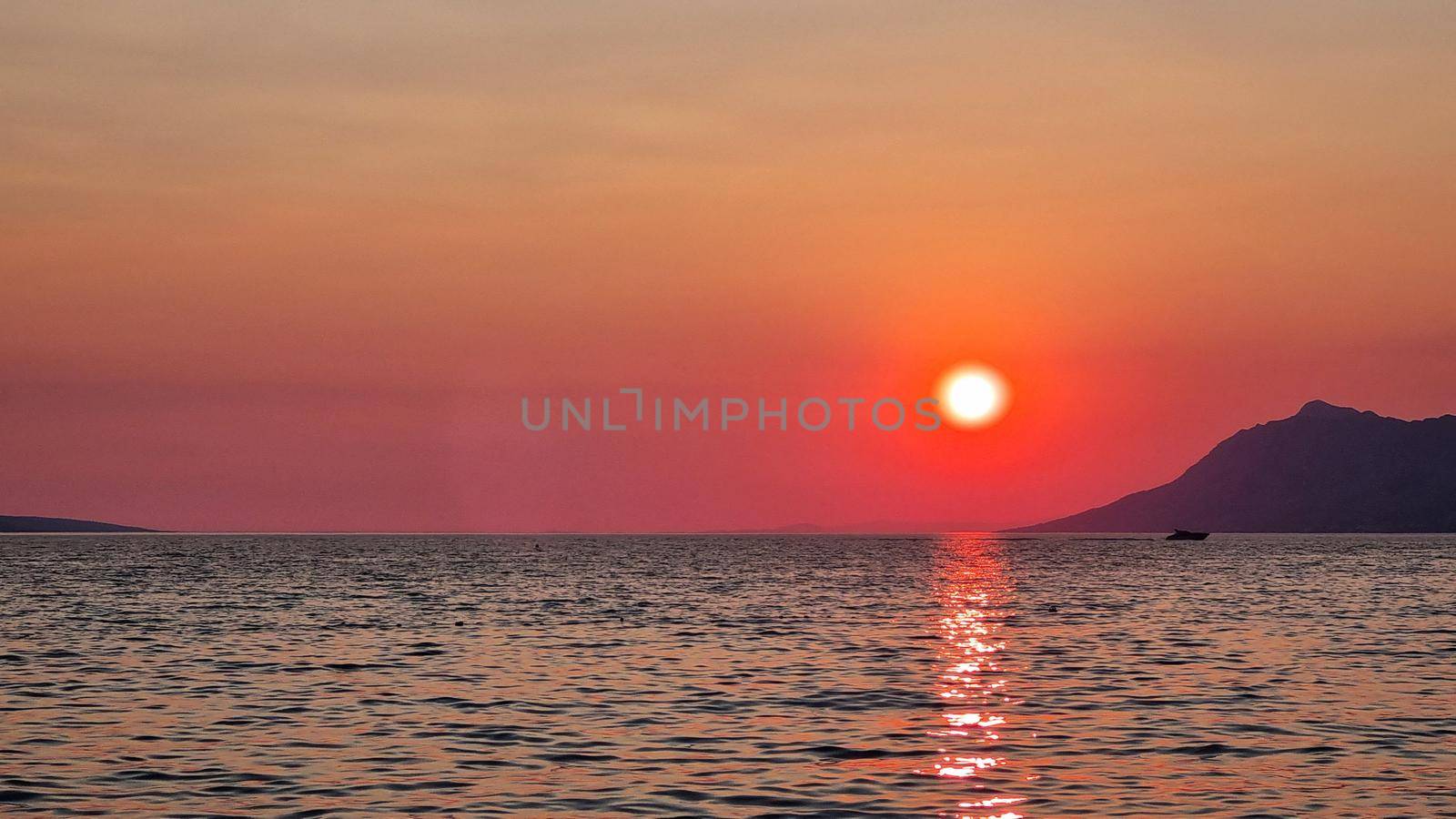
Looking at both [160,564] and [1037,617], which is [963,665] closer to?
[1037,617]

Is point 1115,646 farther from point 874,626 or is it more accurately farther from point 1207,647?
point 874,626

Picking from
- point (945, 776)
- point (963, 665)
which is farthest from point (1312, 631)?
point (945, 776)

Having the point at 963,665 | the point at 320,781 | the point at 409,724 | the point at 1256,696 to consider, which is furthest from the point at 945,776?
the point at 963,665

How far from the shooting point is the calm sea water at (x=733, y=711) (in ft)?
88.1

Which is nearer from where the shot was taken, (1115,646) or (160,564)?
(1115,646)

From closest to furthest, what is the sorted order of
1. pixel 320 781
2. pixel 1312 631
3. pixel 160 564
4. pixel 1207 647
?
pixel 320 781, pixel 1207 647, pixel 1312 631, pixel 160 564

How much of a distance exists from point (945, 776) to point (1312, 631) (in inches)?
1648

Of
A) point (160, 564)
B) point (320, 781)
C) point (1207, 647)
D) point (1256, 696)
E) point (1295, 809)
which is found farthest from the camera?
point (160, 564)

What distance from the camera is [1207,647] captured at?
187 feet

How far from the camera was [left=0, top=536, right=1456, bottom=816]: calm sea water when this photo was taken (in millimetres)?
26859

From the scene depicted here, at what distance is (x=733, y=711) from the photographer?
124 feet

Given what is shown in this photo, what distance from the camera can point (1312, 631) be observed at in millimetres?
64938

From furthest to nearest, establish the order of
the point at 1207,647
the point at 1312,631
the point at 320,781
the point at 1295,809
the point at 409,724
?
the point at 1312,631 → the point at 1207,647 → the point at 409,724 → the point at 320,781 → the point at 1295,809

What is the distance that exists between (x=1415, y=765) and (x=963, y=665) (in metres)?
20.5
